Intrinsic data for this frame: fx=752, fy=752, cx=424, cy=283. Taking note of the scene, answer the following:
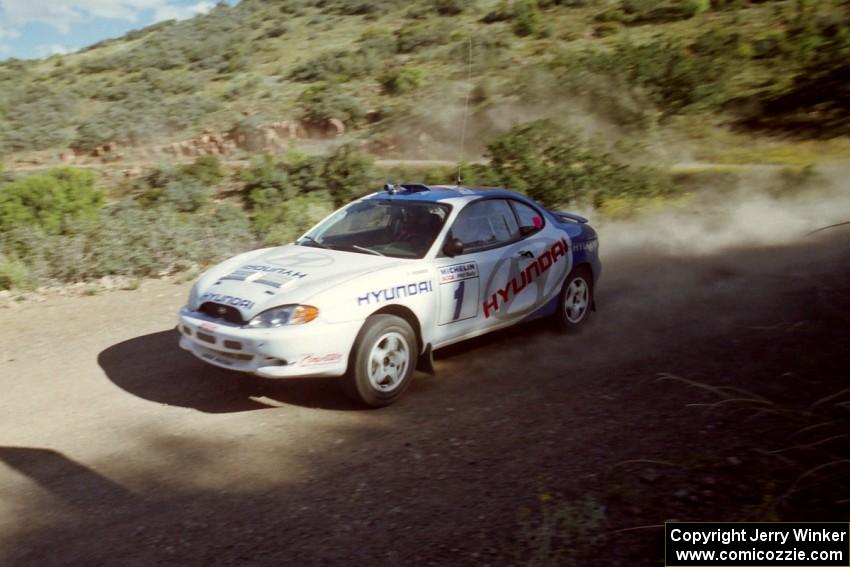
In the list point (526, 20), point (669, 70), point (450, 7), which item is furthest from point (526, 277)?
point (450, 7)

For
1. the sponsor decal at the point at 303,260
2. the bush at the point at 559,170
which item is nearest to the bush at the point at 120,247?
the sponsor decal at the point at 303,260

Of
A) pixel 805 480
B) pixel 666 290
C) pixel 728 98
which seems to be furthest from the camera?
pixel 728 98

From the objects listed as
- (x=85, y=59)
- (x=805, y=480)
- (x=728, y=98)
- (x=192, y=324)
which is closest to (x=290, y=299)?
(x=192, y=324)

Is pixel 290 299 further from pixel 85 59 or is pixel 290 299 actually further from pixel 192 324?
pixel 85 59

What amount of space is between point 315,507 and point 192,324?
2.16 m

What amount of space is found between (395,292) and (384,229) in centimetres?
106

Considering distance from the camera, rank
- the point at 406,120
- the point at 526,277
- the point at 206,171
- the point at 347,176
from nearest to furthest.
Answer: the point at 526,277 < the point at 347,176 < the point at 206,171 < the point at 406,120

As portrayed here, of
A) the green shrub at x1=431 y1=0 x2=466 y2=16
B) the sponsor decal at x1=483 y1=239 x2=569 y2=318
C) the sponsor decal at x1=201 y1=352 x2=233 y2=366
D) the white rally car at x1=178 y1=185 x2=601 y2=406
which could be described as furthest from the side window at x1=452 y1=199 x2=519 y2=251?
the green shrub at x1=431 y1=0 x2=466 y2=16

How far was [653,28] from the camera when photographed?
100ft

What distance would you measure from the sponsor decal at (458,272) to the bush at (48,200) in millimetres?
12678

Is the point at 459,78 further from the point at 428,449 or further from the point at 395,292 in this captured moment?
the point at 428,449

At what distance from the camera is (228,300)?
558cm

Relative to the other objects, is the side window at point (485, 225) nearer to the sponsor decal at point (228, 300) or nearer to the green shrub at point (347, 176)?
the sponsor decal at point (228, 300)

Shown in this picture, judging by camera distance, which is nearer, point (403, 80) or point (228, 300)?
point (228, 300)
